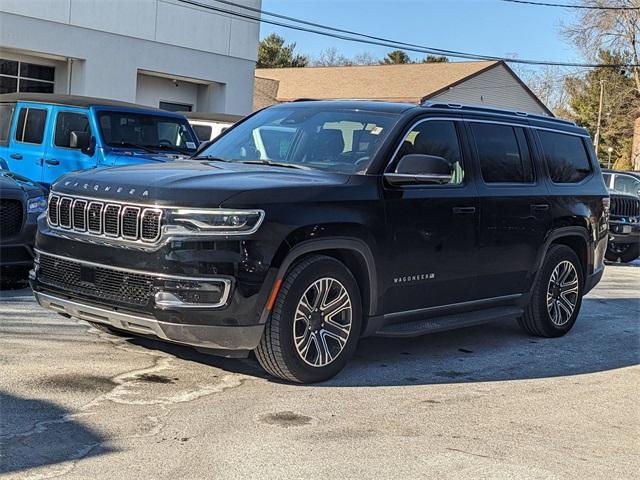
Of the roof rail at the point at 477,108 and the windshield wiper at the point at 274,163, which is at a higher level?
the roof rail at the point at 477,108

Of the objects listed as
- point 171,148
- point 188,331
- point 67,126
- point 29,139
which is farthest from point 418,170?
point 29,139

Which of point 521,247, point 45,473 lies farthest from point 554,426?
point 45,473

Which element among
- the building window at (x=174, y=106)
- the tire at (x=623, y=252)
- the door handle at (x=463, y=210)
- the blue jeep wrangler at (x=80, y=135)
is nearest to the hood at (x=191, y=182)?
the door handle at (x=463, y=210)

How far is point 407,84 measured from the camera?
40.1 metres

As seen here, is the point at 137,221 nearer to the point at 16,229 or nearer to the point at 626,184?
the point at 16,229

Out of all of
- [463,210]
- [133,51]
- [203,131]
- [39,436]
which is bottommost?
[39,436]

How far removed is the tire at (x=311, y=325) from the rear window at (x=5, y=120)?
28.8ft

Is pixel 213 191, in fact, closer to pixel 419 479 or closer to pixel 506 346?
pixel 419 479

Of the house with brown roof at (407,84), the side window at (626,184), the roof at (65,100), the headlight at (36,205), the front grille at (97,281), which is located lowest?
the front grille at (97,281)

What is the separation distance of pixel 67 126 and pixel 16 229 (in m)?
4.43

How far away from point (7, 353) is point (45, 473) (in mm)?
2232

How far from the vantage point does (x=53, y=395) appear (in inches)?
201

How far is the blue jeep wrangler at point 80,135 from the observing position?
464 inches

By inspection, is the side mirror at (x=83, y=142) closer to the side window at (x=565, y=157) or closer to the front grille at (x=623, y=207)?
the side window at (x=565, y=157)
